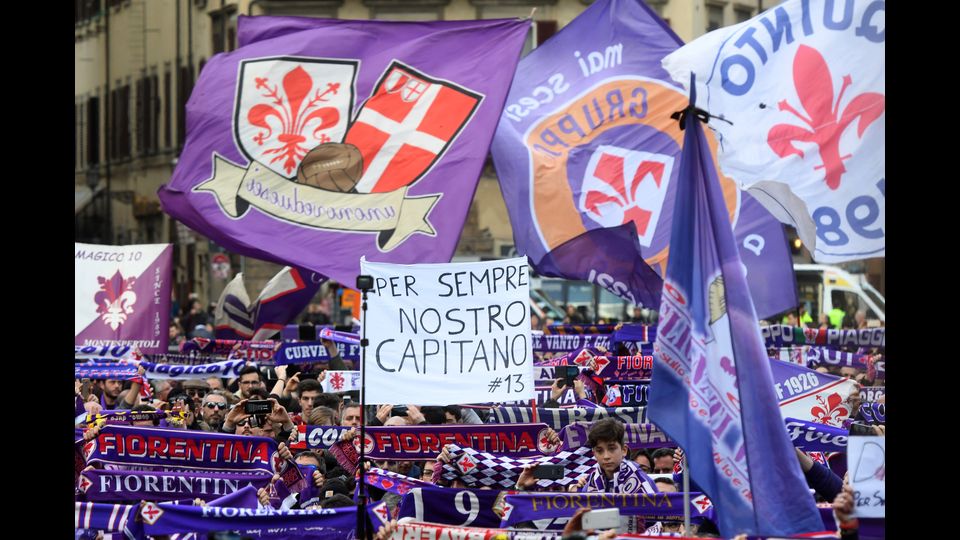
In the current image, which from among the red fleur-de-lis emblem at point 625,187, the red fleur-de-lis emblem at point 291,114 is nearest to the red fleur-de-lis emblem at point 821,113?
the red fleur-de-lis emblem at point 291,114

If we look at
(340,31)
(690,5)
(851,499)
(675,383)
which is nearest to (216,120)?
(340,31)

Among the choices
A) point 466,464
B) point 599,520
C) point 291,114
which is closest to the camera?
point 599,520

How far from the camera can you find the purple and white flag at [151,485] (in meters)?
10.6

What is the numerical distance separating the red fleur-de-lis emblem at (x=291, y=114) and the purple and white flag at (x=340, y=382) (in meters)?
1.98

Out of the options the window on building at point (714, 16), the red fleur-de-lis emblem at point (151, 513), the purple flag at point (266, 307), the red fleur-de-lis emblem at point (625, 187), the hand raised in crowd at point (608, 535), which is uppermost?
the window on building at point (714, 16)

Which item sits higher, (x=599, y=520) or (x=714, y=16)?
(x=714, y=16)

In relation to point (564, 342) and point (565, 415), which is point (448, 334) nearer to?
point (565, 415)

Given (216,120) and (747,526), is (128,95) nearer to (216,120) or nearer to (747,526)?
(216,120)

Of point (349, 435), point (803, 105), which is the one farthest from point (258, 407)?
point (803, 105)

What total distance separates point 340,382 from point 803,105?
441cm

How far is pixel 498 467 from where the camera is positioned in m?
10.4

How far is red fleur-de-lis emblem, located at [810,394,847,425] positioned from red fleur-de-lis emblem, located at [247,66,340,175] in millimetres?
4708

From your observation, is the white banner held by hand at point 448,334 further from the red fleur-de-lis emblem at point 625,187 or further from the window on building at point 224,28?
the window on building at point 224,28

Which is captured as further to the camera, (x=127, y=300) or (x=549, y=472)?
(x=127, y=300)
